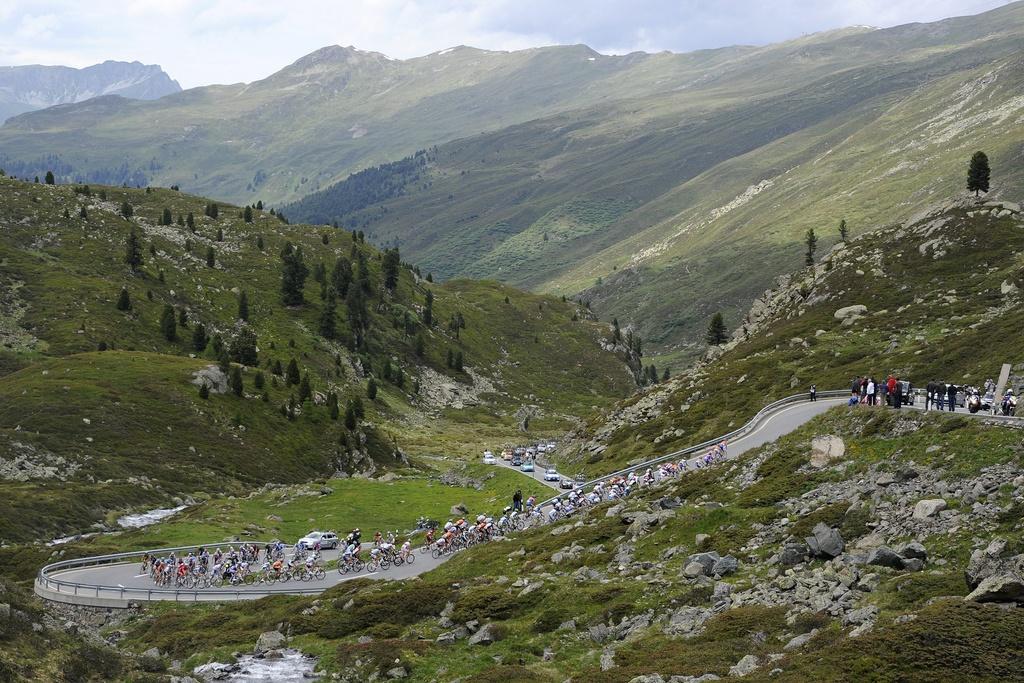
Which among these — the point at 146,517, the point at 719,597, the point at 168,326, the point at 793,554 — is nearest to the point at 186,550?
the point at 146,517

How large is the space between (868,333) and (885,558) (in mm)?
61512

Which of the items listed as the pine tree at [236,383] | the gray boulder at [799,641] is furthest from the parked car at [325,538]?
the pine tree at [236,383]

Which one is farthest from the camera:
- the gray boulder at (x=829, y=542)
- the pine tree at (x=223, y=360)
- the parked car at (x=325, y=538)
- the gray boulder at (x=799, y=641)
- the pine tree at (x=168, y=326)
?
the pine tree at (x=168, y=326)

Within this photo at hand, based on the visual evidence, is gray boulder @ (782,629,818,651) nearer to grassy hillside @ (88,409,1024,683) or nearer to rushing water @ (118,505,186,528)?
grassy hillside @ (88,409,1024,683)

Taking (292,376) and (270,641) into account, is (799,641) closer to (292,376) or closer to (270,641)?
(270,641)

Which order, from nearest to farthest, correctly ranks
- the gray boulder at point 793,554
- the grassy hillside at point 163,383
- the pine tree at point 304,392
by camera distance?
the gray boulder at point 793,554, the grassy hillside at point 163,383, the pine tree at point 304,392

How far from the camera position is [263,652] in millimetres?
39594

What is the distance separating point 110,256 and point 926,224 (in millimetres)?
139341

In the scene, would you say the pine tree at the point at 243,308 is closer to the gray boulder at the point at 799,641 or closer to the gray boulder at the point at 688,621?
the gray boulder at the point at 688,621

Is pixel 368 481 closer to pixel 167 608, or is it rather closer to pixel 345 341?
pixel 167 608

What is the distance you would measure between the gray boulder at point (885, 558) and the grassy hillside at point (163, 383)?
61.3m

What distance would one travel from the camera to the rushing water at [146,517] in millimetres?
77125

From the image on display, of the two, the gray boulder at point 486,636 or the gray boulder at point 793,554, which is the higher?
the gray boulder at point 793,554

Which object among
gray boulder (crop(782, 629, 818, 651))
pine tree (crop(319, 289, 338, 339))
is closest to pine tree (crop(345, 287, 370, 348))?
pine tree (crop(319, 289, 338, 339))
